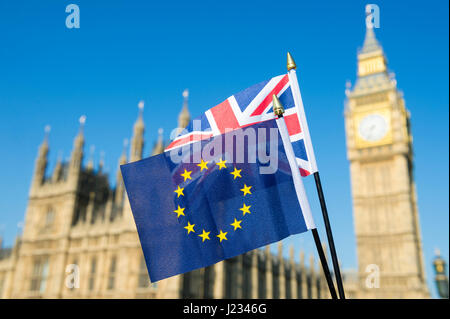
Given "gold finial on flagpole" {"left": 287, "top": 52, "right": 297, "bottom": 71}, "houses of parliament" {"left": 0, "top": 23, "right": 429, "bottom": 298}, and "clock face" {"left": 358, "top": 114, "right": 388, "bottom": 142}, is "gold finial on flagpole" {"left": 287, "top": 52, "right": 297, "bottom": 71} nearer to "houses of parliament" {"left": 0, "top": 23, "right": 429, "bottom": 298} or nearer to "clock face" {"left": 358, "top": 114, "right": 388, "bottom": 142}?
"houses of parliament" {"left": 0, "top": 23, "right": 429, "bottom": 298}

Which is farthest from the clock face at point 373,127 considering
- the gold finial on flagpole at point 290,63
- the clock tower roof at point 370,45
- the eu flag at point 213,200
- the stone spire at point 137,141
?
the gold finial on flagpole at point 290,63

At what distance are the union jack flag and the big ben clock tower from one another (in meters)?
44.4

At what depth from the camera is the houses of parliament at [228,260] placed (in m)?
32.1

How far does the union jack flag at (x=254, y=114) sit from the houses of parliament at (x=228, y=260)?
942 inches

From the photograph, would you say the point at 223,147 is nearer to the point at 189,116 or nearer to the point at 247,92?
the point at 247,92

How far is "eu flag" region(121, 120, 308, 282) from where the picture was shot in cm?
559

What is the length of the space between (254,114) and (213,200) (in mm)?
1276

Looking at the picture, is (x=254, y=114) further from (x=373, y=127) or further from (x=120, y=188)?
(x=373, y=127)

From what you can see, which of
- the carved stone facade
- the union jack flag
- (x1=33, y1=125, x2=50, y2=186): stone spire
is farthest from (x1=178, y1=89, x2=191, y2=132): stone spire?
the union jack flag

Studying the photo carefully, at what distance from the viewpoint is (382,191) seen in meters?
51.0

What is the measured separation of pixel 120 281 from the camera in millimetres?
31203

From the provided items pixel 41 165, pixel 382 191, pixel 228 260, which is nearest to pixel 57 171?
pixel 41 165

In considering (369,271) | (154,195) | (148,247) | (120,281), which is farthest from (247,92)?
(369,271)
